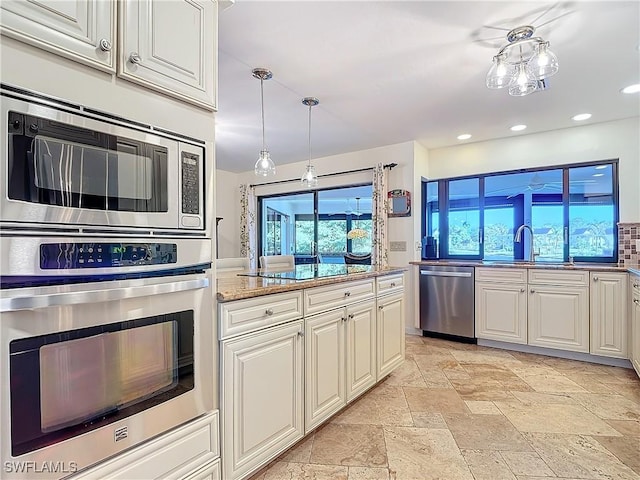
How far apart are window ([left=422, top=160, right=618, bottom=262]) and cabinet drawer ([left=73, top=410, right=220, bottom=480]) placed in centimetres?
415

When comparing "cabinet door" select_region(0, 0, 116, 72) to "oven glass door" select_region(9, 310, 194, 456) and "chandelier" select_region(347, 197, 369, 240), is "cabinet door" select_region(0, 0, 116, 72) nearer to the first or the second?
"oven glass door" select_region(9, 310, 194, 456)

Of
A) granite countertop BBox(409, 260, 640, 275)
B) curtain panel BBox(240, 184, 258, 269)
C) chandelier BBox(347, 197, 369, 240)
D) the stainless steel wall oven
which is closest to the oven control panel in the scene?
the stainless steel wall oven

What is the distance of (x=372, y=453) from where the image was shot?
1.94 meters

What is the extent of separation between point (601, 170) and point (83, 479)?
5096 mm

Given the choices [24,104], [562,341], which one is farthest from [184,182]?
[562,341]

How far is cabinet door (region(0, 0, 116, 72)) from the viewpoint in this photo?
0.89 metres

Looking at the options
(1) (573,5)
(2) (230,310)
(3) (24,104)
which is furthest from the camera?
(1) (573,5)

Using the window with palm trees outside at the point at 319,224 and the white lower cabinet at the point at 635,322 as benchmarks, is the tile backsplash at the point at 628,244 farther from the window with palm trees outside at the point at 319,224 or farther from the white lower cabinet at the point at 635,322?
the window with palm trees outside at the point at 319,224

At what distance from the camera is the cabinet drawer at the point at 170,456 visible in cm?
109

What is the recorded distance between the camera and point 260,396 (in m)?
1.64

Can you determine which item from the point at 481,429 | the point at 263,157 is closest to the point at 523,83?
the point at 263,157

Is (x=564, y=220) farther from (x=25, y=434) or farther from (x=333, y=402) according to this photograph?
(x=25, y=434)

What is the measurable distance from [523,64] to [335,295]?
1903 mm

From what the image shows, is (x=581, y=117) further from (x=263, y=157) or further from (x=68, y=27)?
(x=68, y=27)
